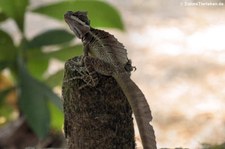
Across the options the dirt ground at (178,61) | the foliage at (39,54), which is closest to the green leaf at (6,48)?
the foliage at (39,54)

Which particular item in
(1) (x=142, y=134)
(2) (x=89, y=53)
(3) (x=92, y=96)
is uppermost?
(2) (x=89, y=53)

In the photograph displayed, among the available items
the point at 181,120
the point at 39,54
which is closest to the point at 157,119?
the point at 181,120

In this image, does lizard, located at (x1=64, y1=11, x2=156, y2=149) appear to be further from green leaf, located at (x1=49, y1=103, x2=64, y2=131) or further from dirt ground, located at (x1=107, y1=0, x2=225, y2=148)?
dirt ground, located at (x1=107, y1=0, x2=225, y2=148)

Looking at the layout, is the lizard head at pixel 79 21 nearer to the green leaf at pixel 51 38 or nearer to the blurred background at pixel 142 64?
the blurred background at pixel 142 64

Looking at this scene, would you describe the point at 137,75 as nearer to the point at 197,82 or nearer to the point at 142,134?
the point at 197,82

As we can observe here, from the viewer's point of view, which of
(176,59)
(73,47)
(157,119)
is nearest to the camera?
(73,47)

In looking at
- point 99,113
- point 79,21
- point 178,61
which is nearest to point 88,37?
point 79,21

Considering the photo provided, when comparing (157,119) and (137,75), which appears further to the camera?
(137,75)
